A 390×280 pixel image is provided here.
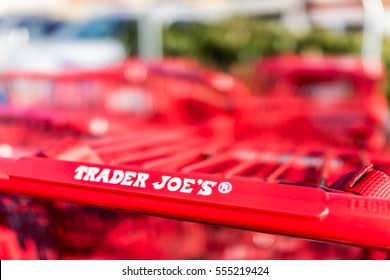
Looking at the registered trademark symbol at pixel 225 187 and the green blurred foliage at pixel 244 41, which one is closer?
the registered trademark symbol at pixel 225 187

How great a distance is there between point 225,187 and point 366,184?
1.09ft

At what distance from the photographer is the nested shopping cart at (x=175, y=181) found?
1030mm

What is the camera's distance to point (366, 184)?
1.14 metres

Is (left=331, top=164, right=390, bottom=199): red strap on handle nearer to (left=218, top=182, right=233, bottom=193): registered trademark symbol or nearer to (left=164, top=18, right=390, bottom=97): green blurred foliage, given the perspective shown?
(left=218, top=182, right=233, bottom=193): registered trademark symbol

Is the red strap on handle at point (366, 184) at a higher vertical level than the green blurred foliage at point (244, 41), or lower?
lower

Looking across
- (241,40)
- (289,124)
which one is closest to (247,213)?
(289,124)

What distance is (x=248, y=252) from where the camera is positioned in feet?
6.38

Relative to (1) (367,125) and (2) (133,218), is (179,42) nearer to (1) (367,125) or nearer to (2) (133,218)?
(1) (367,125)

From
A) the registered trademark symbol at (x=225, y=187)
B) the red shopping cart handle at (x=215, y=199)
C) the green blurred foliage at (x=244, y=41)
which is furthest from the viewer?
the green blurred foliage at (x=244, y=41)

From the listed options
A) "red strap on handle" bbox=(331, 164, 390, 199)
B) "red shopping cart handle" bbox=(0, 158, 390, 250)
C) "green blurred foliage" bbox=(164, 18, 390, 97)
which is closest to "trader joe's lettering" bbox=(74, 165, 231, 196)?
"red shopping cart handle" bbox=(0, 158, 390, 250)

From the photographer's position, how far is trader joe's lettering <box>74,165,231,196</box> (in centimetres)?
112

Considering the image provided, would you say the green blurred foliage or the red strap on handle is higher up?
the green blurred foliage

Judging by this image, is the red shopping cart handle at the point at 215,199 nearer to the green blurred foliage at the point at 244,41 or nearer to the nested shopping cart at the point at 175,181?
the nested shopping cart at the point at 175,181

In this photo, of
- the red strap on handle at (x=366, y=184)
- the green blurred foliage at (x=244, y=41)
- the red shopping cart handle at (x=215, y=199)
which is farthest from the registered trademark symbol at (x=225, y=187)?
the green blurred foliage at (x=244, y=41)
